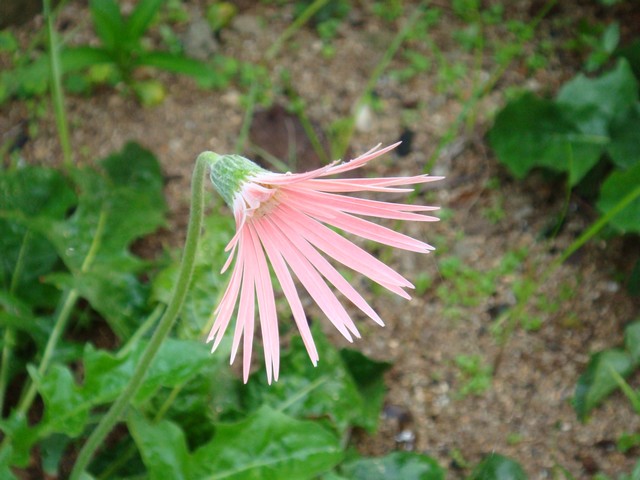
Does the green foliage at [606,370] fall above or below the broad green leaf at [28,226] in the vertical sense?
below

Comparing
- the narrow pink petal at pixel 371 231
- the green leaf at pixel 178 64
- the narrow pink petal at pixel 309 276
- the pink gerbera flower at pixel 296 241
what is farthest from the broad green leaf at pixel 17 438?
the green leaf at pixel 178 64

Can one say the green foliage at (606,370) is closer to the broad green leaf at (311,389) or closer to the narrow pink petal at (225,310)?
the broad green leaf at (311,389)

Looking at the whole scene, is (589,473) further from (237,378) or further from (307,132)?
(307,132)

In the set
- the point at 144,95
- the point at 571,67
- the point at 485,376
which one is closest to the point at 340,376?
the point at 485,376

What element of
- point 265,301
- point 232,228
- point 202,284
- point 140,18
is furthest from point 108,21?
point 265,301

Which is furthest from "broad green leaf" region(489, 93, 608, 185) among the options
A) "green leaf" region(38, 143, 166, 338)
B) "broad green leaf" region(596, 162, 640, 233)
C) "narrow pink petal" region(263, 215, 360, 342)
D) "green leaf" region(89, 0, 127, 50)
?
"narrow pink petal" region(263, 215, 360, 342)

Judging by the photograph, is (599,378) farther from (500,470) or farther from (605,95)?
(605,95)
